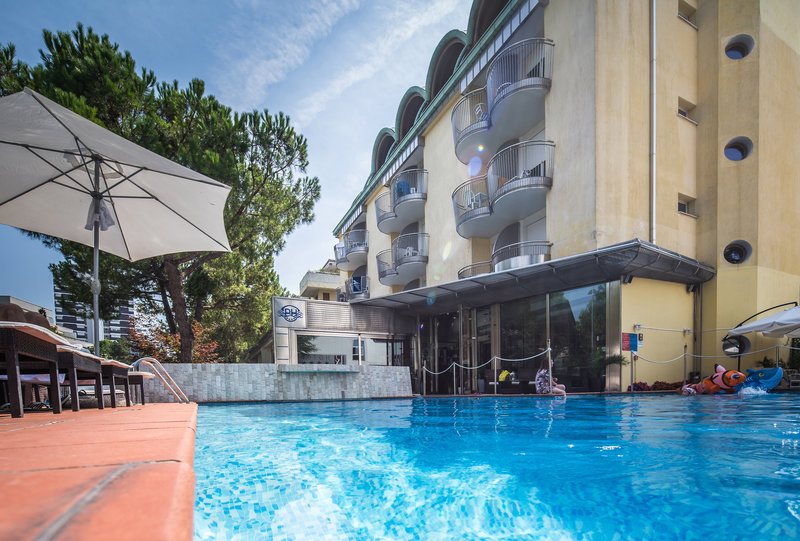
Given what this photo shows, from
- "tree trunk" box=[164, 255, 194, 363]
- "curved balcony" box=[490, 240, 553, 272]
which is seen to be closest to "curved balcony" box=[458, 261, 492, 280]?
"curved balcony" box=[490, 240, 553, 272]

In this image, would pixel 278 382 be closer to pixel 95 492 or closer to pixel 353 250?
pixel 95 492

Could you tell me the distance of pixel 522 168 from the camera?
13.3m

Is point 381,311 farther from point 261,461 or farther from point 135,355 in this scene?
point 261,461

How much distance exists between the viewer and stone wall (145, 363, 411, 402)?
31.6 feet

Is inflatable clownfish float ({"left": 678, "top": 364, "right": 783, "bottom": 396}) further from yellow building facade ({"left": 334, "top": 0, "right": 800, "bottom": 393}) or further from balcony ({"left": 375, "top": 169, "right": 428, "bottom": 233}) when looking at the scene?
balcony ({"left": 375, "top": 169, "right": 428, "bottom": 233})

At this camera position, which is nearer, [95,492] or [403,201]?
[95,492]

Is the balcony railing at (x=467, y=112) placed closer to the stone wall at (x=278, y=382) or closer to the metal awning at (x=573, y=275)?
the metal awning at (x=573, y=275)

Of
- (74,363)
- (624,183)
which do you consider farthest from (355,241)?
(74,363)

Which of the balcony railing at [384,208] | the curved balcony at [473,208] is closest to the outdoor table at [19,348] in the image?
the curved balcony at [473,208]

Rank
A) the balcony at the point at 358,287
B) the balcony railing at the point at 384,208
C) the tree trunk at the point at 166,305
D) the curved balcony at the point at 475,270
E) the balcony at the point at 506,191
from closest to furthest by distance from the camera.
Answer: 1. the balcony at the point at 506,191
2. the tree trunk at the point at 166,305
3. the curved balcony at the point at 475,270
4. the balcony railing at the point at 384,208
5. the balcony at the point at 358,287

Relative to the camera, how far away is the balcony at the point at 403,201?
18891mm

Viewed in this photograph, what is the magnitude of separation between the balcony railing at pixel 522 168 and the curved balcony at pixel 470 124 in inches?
49.5

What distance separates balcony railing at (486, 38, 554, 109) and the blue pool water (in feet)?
34.5

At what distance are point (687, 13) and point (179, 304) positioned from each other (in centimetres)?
2002
